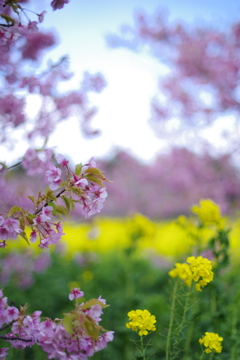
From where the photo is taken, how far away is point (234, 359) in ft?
5.74

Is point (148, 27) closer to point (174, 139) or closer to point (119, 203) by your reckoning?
point (174, 139)

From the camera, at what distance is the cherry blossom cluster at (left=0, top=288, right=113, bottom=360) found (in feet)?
3.26

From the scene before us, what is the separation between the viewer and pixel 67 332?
3.25ft

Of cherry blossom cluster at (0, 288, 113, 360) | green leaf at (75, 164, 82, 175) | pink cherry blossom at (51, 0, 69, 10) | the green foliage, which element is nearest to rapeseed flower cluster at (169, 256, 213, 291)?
the green foliage

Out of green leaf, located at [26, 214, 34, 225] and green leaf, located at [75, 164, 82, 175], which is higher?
green leaf, located at [75, 164, 82, 175]

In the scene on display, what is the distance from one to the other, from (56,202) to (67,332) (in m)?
0.49

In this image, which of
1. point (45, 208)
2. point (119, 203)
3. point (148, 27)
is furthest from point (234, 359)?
point (119, 203)

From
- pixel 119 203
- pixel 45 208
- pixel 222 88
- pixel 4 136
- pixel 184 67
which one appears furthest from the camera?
pixel 119 203

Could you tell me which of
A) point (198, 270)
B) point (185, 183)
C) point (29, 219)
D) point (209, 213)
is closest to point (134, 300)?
point (209, 213)

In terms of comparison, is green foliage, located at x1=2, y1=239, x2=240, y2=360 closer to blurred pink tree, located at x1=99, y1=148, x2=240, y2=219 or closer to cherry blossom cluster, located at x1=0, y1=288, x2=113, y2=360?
cherry blossom cluster, located at x1=0, y1=288, x2=113, y2=360

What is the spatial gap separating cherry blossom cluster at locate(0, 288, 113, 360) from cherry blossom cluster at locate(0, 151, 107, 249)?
1.04 feet

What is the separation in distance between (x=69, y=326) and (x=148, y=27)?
6.71 meters

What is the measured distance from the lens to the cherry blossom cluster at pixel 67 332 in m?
0.99

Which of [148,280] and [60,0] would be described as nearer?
[60,0]
